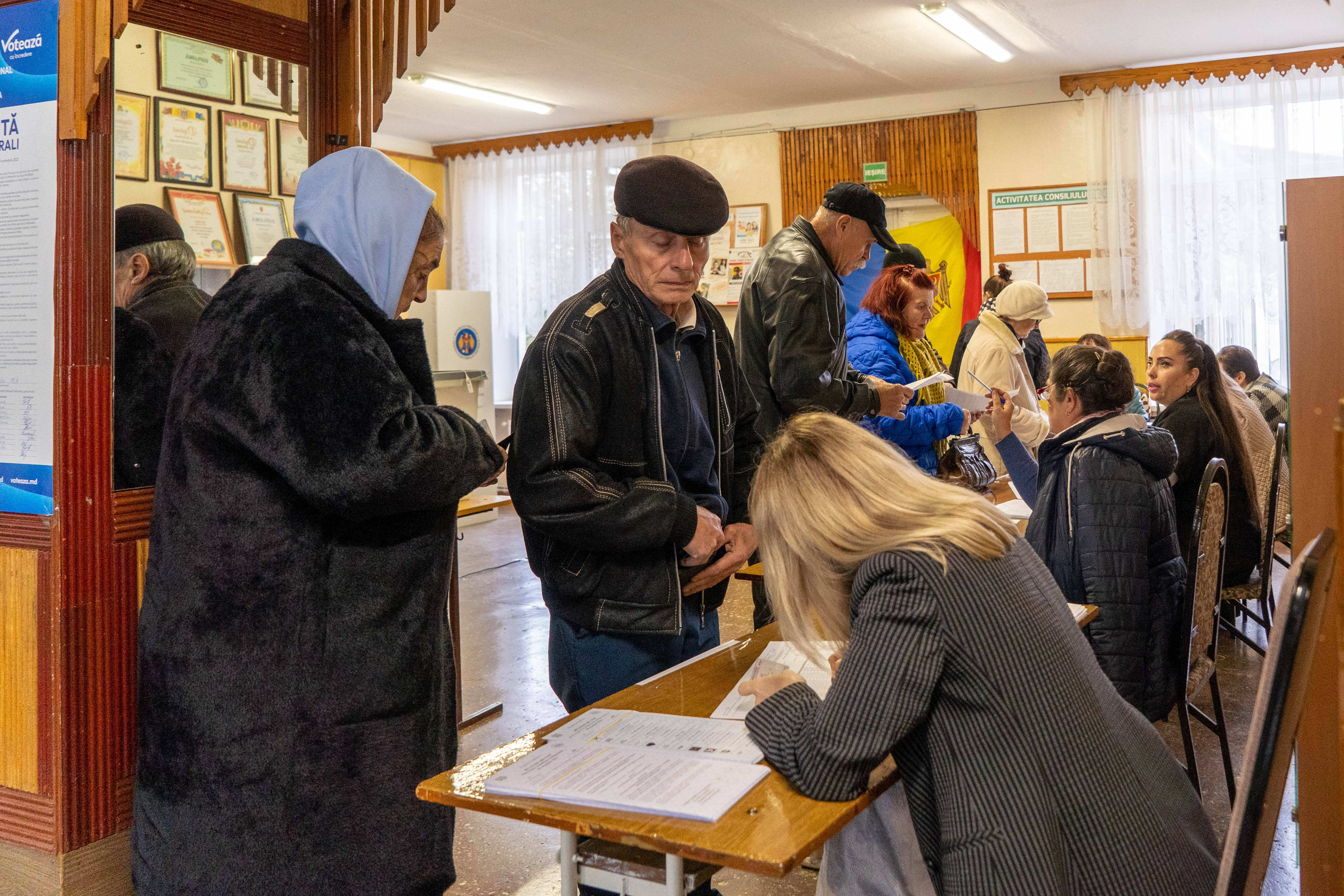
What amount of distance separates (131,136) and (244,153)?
0.33 meters

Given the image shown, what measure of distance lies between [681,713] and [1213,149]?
761 centimetres

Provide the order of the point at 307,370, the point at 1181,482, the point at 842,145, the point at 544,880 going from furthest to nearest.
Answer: the point at 842,145 < the point at 1181,482 < the point at 544,880 < the point at 307,370

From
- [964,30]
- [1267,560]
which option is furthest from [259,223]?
[964,30]

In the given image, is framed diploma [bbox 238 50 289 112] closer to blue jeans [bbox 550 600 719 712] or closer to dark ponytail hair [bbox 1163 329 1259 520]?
blue jeans [bbox 550 600 719 712]

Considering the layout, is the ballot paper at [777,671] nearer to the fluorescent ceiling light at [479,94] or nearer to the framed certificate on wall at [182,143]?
the framed certificate on wall at [182,143]

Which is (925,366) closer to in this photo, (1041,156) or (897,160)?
(1041,156)

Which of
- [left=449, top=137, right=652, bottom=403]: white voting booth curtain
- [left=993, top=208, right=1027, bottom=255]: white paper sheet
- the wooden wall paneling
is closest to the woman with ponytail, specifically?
the wooden wall paneling

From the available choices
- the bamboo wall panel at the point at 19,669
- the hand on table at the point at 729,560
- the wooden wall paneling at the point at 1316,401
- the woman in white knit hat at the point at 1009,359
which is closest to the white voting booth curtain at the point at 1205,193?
the woman in white knit hat at the point at 1009,359

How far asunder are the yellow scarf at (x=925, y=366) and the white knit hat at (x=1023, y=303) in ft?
3.19

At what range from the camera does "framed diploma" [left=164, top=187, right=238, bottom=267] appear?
2.37m

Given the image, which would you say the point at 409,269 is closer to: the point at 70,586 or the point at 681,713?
the point at 681,713

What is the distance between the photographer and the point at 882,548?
4.52 feet

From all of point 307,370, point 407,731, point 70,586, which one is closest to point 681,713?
point 407,731

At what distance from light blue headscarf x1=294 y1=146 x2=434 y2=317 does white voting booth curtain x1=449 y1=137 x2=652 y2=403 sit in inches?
314
